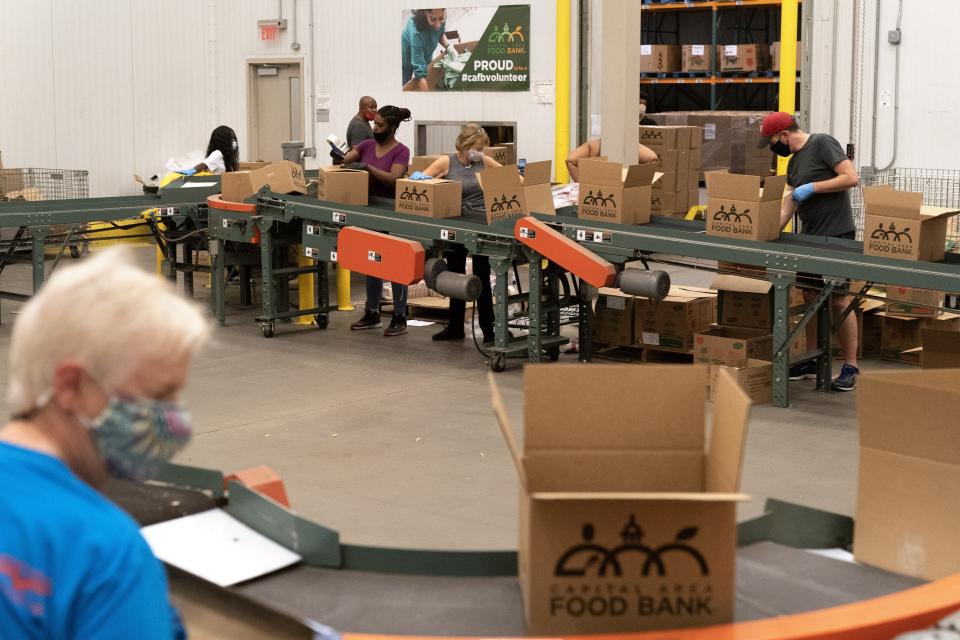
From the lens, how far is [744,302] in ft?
26.2

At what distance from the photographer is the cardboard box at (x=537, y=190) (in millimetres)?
8250

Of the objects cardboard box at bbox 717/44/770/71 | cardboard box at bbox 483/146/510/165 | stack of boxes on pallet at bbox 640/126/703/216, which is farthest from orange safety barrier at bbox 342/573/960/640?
cardboard box at bbox 717/44/770/71

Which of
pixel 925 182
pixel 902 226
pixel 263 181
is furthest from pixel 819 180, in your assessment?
pixel 925 182

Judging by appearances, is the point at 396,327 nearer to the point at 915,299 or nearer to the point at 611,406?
the point at 915,299

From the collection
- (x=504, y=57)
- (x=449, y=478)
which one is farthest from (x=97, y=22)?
(x=449, y=478)

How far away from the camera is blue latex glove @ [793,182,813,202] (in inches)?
293

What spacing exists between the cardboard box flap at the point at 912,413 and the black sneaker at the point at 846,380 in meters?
5.10

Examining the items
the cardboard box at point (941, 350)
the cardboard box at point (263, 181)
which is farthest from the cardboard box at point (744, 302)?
the cardboard box at point (263, 181)

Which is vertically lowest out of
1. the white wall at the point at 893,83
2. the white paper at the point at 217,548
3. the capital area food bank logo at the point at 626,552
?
the white paper at the point at 217,548

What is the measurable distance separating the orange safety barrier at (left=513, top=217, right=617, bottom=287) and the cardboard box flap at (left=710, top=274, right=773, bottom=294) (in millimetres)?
875

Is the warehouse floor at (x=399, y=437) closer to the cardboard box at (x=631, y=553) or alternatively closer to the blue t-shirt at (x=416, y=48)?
the cardboard box at (x=631, y=553)

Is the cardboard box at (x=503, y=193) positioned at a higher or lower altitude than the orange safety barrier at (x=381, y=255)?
higher

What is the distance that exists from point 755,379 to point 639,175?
154 cm

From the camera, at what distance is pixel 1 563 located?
134 centimetres
